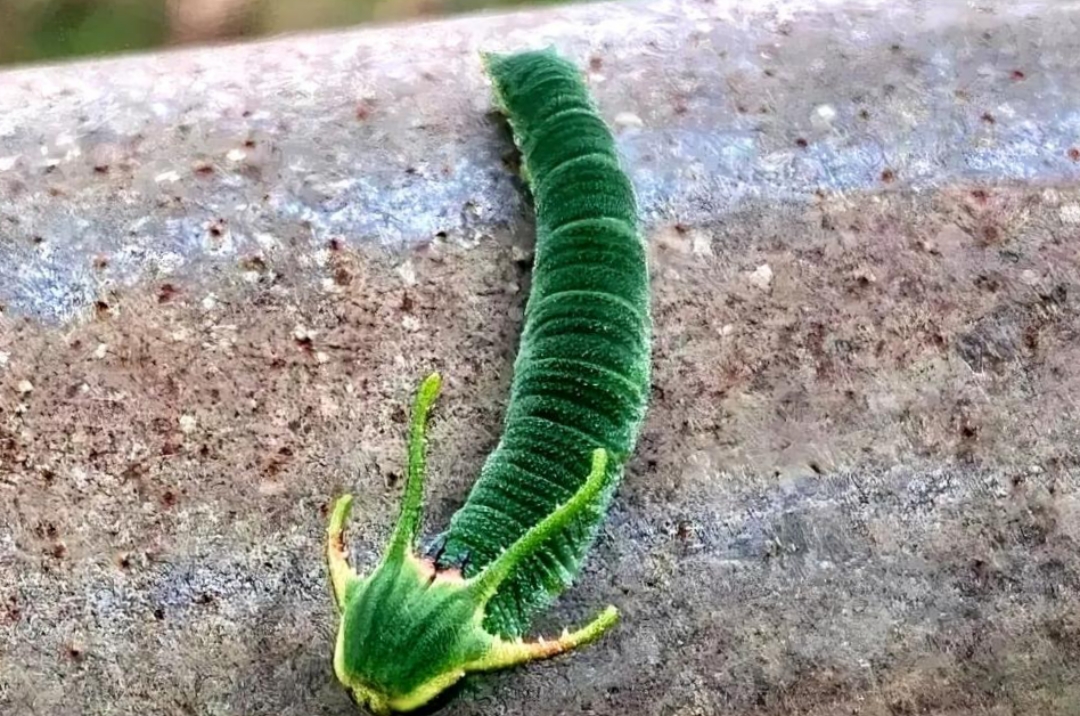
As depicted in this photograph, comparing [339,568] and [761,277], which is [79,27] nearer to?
[761,277]

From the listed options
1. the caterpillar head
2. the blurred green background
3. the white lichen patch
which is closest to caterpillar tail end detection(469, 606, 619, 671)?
the caterpillar head

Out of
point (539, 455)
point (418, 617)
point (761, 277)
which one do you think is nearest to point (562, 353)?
point (539, 455)

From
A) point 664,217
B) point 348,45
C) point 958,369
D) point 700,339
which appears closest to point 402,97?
point 348,45

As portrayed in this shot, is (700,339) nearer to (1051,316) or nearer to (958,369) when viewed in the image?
(958,369)

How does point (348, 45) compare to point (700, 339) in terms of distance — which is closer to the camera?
point (700, 339)

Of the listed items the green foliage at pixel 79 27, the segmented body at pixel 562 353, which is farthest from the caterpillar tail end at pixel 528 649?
the green foliage at pixel 79 27

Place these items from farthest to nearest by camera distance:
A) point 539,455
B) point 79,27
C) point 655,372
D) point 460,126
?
point 79,27 → point 460,126 → point 655,372 → point 539,455
